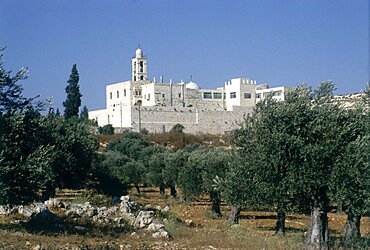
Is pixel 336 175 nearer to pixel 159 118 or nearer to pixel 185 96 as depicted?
pixel 159 118

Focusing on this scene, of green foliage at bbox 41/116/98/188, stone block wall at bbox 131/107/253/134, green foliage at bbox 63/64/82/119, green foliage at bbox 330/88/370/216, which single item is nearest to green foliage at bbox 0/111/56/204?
green foliage at bbox 330/88/370/216

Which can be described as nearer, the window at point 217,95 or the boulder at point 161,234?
the boulder at point 161,234

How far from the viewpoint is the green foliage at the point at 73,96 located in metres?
60.5

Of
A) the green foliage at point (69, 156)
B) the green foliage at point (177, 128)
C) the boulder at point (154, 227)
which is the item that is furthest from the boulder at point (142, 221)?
the green foliage at point (177, 128)

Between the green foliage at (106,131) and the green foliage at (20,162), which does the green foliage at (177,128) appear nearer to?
the green foliage at (106,131)

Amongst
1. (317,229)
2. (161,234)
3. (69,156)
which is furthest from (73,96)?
(317,229)

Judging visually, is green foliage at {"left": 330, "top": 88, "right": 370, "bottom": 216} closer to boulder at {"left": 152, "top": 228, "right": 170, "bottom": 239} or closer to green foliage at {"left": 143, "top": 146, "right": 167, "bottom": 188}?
boulder at {"left": 152, "top": 228, "right": 170, "bottom": 239}

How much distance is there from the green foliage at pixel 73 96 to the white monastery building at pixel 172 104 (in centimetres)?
1004

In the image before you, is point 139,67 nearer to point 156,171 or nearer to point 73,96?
point 73,96

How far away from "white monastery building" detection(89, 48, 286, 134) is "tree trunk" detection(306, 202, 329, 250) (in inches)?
2294

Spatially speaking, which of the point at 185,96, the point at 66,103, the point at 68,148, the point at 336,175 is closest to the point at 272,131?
the point at 336,175

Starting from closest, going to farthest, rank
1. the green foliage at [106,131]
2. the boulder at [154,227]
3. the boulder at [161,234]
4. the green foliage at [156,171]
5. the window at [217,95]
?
the boulder at [161,234] < the boulder at [154,227] < the green foliage at [156,171] < the green foliage at [106,131] < the window at [217,95]

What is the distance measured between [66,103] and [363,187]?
51638 millimetres

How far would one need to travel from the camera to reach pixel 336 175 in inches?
504
